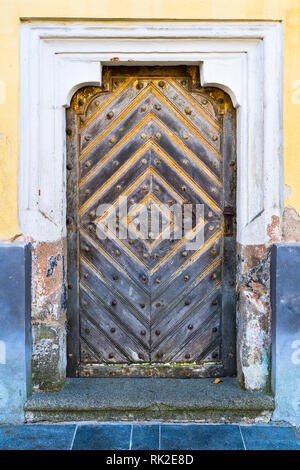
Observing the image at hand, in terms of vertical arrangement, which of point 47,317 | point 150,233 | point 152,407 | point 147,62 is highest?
point 147,62

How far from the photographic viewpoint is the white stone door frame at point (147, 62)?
2867mm

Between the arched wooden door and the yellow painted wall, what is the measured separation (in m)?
0.39

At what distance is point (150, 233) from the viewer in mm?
3211

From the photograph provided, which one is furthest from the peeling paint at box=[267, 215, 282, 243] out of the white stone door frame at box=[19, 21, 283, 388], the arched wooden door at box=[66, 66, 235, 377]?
the arched wooden door at box=[66, 66, 235, 377]

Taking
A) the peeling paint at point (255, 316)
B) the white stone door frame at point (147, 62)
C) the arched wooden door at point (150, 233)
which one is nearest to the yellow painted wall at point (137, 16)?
the white stone door frame at point (147, 62)

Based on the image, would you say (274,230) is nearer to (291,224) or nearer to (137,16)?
(291,224)

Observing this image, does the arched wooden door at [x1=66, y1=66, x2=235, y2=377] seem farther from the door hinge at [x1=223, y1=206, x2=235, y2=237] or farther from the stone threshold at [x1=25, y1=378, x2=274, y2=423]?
the stone threshold at [x1=25, y1=378, x2=274, y2=423]

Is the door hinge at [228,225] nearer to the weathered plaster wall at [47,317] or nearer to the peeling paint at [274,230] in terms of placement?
the peeling paint at [274,230]

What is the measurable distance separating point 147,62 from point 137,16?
11.0 inches

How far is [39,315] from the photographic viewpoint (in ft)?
9.86

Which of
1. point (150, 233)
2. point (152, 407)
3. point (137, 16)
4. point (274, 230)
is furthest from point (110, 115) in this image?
point (152, 407)

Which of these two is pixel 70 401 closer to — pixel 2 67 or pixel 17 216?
pixel 17 216

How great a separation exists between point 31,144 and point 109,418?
1.78 m

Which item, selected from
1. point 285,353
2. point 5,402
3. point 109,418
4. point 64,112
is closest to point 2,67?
point 64,112
